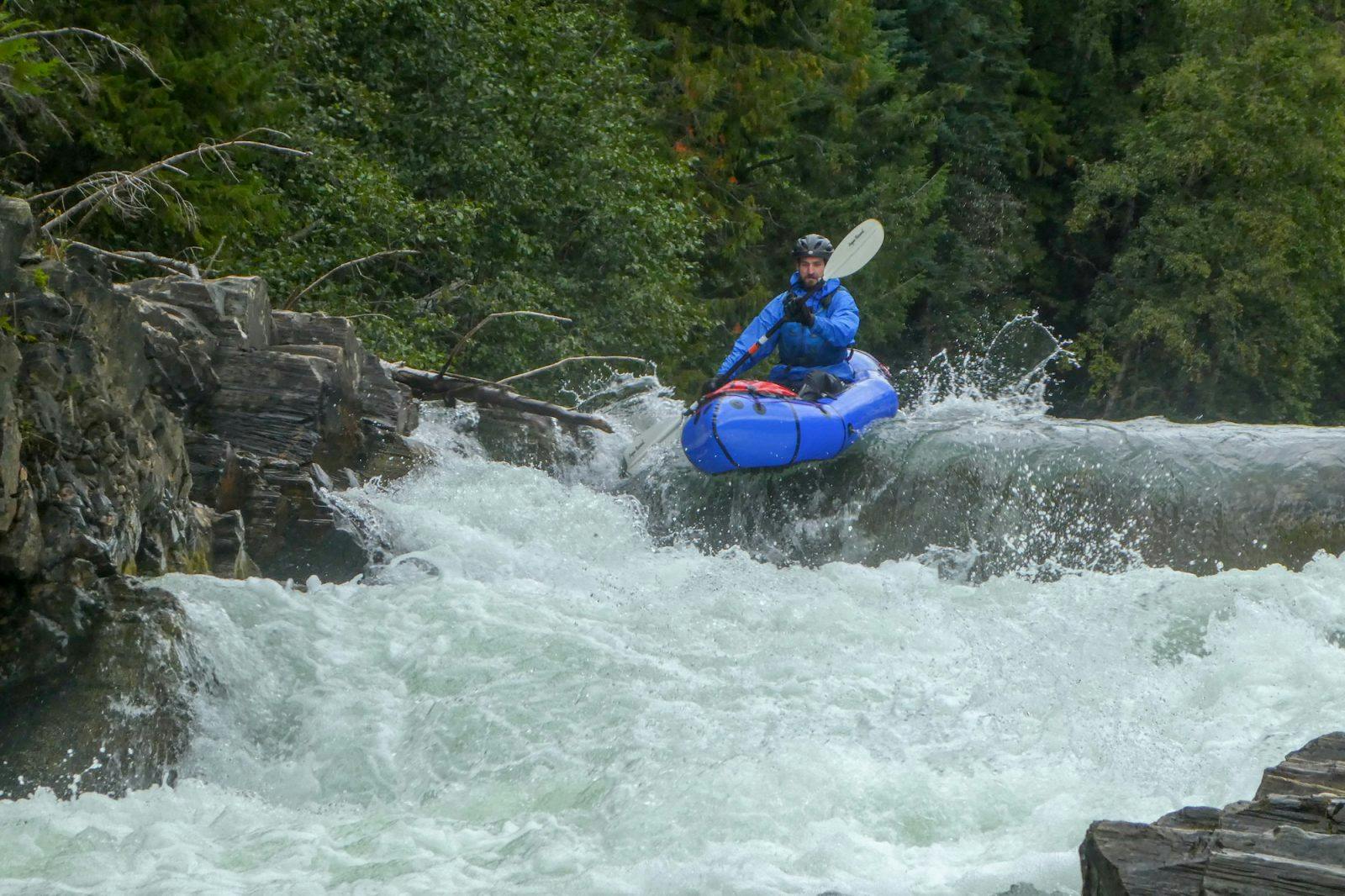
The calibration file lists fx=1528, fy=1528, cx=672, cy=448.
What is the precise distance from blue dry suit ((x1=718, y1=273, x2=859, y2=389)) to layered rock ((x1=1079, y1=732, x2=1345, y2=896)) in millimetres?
5641

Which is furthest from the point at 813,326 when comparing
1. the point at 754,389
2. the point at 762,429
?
the point at 762,429

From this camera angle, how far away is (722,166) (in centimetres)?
1748

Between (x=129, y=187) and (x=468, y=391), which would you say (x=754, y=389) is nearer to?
(x=468, y=391)

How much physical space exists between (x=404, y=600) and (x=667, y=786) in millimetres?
2060

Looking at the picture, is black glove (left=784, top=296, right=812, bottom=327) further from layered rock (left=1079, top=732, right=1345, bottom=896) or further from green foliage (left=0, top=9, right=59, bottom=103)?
layered rock (left=1079, top=732, right=1345, bottom=896)

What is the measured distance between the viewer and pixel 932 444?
826cm

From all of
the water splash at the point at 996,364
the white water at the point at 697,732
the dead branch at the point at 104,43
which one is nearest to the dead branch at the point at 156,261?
the dead branch at the point at 104,43

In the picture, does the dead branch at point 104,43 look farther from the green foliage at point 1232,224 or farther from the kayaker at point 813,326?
the green foliage at point 1232,224

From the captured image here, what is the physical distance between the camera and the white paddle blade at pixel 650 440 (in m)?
8.75

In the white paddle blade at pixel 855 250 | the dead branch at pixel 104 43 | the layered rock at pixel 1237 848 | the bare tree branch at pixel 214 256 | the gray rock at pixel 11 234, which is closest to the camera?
the layered rock at pixel 1237 848

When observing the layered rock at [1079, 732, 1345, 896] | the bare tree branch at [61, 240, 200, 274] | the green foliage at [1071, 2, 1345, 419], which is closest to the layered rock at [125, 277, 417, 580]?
the bare tree branch at [61, 240, 200, 274]

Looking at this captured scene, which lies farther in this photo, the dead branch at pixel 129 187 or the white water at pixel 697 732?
the dead branch at pixel 129 187

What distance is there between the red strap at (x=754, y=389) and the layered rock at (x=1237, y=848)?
16.8 feet

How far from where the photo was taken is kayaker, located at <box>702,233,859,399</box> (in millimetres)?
8688
